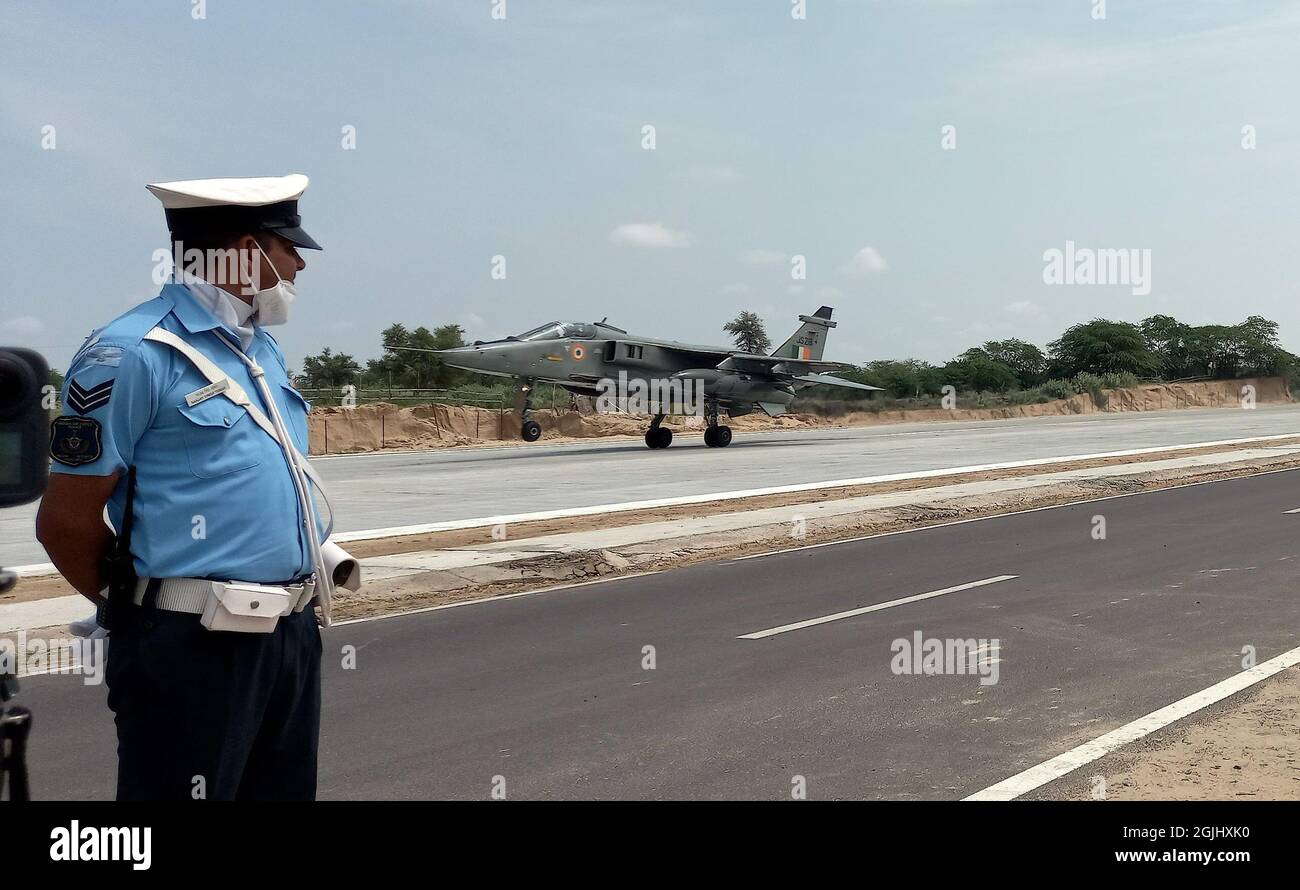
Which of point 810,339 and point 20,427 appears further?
point 810,339

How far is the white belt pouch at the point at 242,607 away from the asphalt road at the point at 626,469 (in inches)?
514

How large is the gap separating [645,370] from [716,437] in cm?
345

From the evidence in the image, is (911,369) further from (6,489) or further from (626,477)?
(6,489)

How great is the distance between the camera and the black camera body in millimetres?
2498

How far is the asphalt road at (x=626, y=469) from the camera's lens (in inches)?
796

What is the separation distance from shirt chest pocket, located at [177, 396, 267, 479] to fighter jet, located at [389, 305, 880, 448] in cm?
3064

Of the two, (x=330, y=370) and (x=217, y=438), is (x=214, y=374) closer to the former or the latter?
(x=217, y=438)

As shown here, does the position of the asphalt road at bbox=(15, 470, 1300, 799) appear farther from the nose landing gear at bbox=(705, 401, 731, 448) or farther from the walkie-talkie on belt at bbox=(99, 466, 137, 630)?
the nose landing gear at bbox=(705, 401, 731, 448)

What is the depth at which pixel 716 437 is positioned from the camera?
126 ft

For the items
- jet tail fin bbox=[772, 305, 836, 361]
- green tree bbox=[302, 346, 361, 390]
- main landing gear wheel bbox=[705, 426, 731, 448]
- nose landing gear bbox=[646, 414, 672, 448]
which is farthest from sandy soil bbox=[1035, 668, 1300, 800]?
green tree bbox=[302, 346, 361, 390]

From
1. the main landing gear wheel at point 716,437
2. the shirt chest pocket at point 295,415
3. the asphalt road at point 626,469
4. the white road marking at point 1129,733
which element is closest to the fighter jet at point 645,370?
the main landing gear wheel at point 716,437

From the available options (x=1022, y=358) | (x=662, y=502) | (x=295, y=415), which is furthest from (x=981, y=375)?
(x=295, y=415)
